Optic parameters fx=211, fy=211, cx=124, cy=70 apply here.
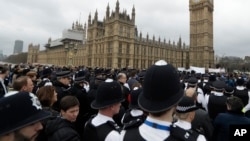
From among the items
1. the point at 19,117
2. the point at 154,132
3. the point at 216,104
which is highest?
the point at 19,117

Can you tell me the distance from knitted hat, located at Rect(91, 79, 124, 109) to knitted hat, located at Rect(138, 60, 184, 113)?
1.10 meters

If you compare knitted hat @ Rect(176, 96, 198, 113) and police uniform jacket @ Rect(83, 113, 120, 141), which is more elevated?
knitted hat @ Rect(176, 96, 198, 113)

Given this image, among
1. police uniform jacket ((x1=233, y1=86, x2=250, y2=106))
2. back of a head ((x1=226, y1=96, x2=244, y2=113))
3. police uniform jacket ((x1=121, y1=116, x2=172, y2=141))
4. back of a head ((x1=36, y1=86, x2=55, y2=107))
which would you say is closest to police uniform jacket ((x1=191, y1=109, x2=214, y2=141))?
back of a head ((x1=226, y1=96, x2=244, y2=113))

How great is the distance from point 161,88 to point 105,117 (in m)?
1.19

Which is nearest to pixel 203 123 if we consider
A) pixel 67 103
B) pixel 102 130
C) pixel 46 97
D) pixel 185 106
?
pixel 185 106

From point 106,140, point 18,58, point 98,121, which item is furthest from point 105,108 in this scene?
point 18,58

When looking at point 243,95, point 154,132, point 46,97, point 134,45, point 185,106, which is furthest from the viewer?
point 134,45

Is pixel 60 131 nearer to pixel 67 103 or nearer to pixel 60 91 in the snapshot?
pixel 67 103

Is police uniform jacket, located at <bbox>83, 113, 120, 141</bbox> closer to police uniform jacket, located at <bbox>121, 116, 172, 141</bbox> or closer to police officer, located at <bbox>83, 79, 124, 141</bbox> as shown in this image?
police officer, located at <bbox>83, 79, 124, 141</bbox>

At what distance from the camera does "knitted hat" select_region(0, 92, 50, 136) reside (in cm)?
162

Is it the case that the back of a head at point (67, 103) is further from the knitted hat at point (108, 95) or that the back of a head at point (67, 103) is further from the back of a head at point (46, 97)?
the back of a head at point (46, 97)

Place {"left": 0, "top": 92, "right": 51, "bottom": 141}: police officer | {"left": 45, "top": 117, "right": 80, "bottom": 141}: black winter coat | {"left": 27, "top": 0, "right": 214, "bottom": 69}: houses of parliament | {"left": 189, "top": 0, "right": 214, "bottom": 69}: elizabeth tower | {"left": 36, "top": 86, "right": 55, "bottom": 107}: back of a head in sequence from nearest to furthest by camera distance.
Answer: {"left": 0, "top": 92, "right": 51, "bottom": 141}: police officer → {"left": 45, "top": 117, "right": 80, "bottom": 141}: black winter coat → {"left": 36, "top": 86, "right": 55, "bottom": 107}: back of a head → {"left": 27, "top": 0, "right": 214, "bottom": 69}: houses of parliament → {"left": 189, "top": 0, "right": 214, "bottom": 69}: elizabeth tower

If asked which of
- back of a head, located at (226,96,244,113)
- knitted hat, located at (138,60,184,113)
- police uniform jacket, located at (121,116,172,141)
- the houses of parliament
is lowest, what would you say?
back of a head, located at (226,96,244,113)

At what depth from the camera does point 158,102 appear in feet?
5.79
